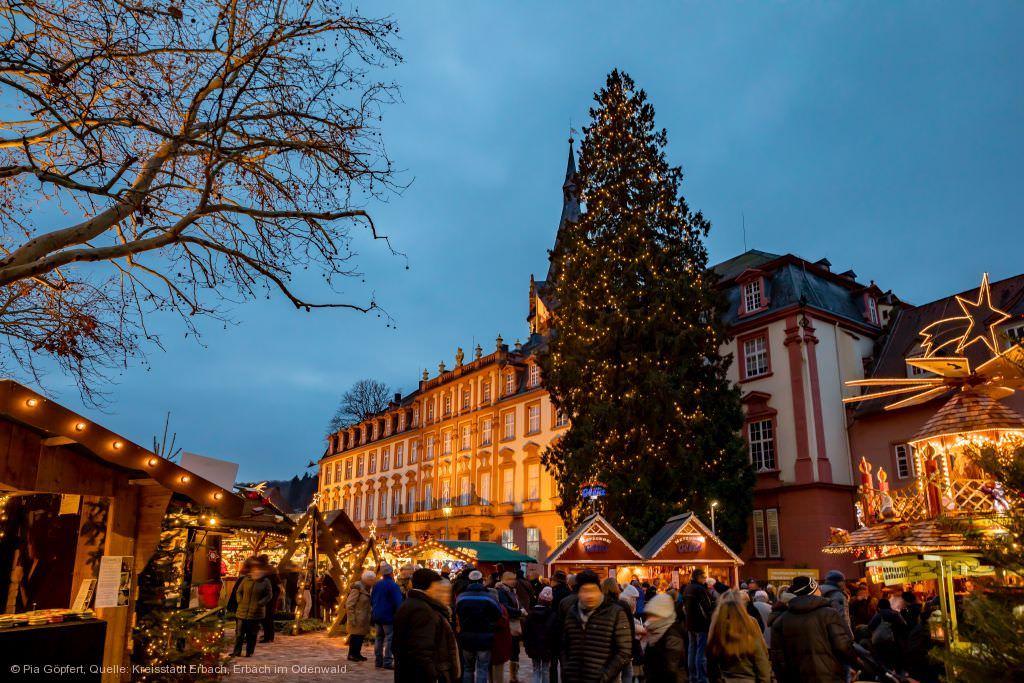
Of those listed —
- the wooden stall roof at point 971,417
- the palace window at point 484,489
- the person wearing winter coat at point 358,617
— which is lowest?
the person wearing winter coat at point 358,617

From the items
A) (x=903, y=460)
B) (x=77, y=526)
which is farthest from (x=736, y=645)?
(x=903, y=460)

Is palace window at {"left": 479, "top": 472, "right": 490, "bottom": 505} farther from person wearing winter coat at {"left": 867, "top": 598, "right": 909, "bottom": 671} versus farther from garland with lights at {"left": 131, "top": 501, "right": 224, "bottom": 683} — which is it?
person wearing winter coat at {"left": 867, "top": 598, "right": 909, "bottom": 671}

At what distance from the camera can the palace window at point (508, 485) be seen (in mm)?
41656

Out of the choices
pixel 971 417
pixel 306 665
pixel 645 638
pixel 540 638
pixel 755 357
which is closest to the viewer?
pixel 645 638

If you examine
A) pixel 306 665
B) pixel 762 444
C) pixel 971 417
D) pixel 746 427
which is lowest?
pixel 306 665

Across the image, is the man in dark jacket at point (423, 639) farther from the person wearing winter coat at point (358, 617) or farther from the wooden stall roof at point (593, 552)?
the wooden stall roof at point (593, 552)

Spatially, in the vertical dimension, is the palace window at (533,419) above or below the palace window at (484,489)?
above

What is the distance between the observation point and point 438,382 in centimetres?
5106

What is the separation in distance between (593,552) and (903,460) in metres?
13.4

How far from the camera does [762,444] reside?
28.7 metres

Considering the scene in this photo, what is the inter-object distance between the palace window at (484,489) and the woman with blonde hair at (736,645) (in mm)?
37849

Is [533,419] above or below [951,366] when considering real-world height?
above

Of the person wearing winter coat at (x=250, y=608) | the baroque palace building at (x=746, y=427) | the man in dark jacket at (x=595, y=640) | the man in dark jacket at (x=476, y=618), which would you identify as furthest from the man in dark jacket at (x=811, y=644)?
the baroque palace building at (x=746, y=427)

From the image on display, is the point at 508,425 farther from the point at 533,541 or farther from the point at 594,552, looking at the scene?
the point at 594,552
